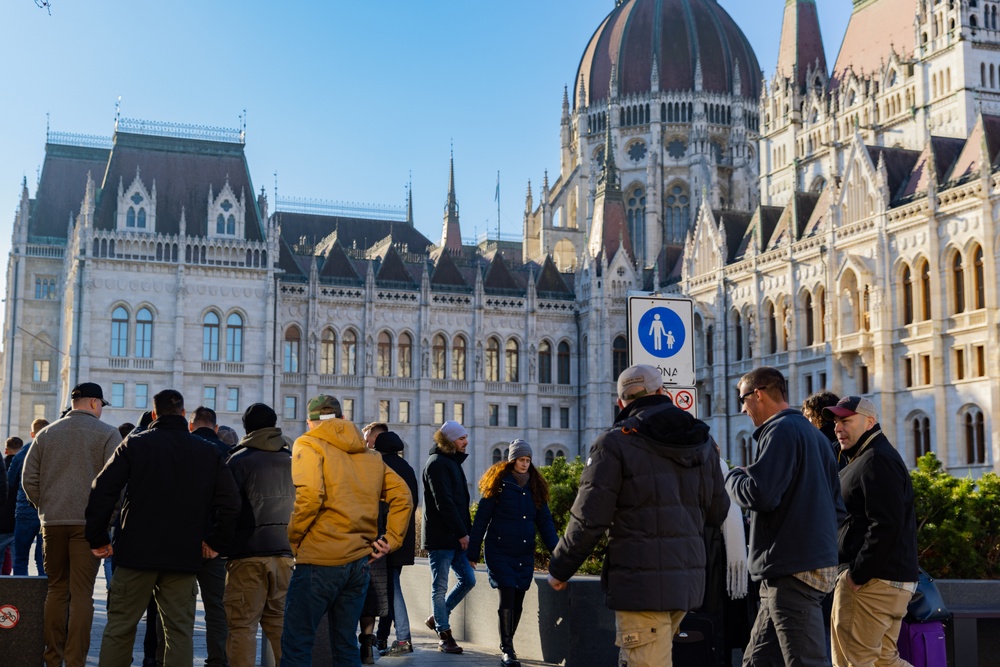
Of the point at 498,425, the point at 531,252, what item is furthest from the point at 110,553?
the point at 531,252

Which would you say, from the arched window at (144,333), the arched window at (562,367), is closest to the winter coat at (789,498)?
the arched window at (144,333)

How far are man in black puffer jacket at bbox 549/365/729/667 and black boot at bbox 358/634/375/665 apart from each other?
4.97 metres

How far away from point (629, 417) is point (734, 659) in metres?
5.29

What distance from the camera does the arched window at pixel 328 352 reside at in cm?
6047

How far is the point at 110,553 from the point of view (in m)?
9.70

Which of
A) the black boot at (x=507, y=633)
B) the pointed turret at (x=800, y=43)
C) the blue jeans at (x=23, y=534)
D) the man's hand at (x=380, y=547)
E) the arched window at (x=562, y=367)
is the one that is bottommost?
the black boot at (x=507, y=633)

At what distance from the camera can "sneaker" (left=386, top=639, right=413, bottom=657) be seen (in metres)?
13.1

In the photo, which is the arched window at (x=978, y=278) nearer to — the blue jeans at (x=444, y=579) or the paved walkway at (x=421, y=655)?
the paved walkway at (x=421, y=655)

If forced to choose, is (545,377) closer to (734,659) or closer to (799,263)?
(799,263)

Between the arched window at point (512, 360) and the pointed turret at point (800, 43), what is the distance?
64.3ft

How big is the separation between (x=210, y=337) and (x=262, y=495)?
158ft

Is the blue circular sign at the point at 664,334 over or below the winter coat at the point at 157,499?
over

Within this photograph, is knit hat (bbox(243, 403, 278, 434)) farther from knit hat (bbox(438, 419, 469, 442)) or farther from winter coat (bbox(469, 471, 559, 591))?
knit hat (bbox(438, 419, 469, 442))

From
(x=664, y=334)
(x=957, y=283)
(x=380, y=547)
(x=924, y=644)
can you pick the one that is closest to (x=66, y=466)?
(x=380, y=547)
